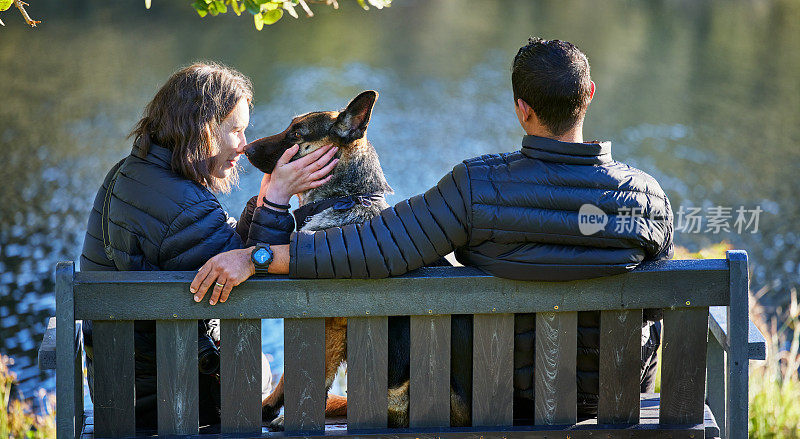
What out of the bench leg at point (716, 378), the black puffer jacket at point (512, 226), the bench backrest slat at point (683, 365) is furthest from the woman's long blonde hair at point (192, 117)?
the bench leg at point (716, 378)

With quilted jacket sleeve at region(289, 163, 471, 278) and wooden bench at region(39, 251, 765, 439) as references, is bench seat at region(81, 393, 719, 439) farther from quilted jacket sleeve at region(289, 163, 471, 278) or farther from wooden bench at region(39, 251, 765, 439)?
quilted jacket sleeve at region(289, 163, 471, 278)

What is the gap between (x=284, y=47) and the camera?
1875 centimetres

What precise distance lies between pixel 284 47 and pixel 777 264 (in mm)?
Result: 11995

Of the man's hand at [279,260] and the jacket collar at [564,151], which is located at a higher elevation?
the jacket collar at [564,151]

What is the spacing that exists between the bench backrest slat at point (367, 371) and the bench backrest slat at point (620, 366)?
2.62 feet

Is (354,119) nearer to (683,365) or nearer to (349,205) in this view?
(349,205)

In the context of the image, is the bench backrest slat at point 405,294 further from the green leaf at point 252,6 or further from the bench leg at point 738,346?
the green leaf at point 252,6

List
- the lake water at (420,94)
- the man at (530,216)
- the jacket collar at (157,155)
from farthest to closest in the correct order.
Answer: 1. the lake water at (420,94)
2. the jacket collar at (157,155)
3. the man at (530,216)

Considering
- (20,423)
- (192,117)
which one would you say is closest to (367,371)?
(192,117)

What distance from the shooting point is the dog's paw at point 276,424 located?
3.23 metres

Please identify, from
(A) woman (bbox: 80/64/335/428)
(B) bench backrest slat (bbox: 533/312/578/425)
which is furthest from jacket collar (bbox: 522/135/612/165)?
(A) woman (bbox: 80/64/335/428)

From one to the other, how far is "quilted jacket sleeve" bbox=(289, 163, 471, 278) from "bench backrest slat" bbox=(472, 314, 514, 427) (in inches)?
12.6

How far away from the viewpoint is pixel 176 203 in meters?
3.19

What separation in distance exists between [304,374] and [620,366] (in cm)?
116
